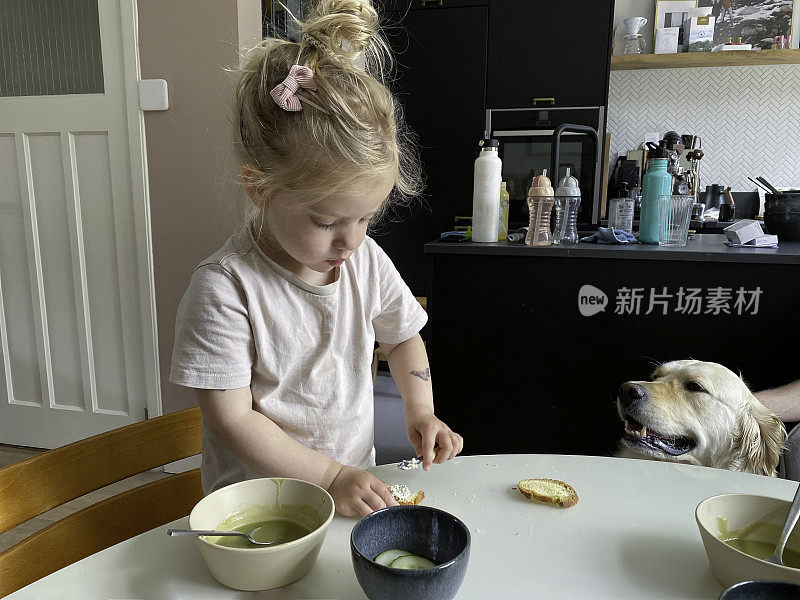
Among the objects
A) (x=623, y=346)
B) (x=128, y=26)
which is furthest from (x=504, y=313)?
(x=128, y=26)

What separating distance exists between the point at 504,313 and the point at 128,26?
5.42 feet

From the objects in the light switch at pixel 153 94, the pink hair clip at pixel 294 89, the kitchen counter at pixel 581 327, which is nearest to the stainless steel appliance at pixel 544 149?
the kitchen counter at pixel 581 327

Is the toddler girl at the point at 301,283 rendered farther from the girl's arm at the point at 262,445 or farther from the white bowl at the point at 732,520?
the white bowl at the point at 732,520

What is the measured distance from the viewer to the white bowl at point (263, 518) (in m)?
0.53

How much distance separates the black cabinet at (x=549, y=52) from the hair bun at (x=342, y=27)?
9.22ft

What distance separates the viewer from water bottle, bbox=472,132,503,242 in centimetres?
184

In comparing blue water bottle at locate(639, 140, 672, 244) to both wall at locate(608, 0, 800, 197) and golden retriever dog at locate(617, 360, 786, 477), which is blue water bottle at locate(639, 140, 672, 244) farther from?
wall at locate(608, 0, 800, 197)

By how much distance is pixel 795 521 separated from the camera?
58 cm

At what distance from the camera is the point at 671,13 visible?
3674 mm

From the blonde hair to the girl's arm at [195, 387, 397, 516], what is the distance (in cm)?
30

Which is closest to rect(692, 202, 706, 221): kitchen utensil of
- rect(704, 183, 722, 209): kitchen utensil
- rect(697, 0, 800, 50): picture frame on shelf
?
rect(704, 183, 722, 209): kitchen utensil

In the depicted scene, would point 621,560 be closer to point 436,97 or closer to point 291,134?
point 291,134

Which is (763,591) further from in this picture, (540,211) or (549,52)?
(549,52)

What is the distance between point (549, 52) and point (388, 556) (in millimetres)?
3395
